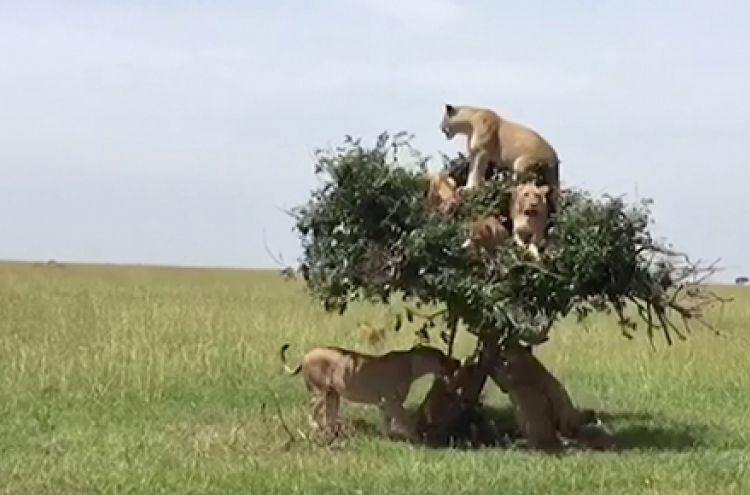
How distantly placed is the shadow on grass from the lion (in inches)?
10.2

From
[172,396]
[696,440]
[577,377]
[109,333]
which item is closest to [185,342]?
[109,333]

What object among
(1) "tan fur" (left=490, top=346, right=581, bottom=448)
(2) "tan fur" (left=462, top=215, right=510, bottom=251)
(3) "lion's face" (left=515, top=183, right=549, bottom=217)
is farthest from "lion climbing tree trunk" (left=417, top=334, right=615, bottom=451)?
(3) "lion's face" (left=515, top=183, right=549, bottom=217)

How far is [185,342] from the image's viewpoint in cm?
1627

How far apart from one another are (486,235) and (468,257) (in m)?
0.21

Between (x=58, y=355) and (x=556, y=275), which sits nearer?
(x=556, y=275)

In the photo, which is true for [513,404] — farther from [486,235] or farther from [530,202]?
[530,202]

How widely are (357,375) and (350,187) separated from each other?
1390mm

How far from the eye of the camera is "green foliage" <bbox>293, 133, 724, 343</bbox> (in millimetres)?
9805

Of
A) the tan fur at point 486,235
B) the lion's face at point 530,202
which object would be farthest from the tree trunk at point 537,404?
the lion's face at point 530,202

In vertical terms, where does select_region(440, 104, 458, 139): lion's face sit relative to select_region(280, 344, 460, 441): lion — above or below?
above

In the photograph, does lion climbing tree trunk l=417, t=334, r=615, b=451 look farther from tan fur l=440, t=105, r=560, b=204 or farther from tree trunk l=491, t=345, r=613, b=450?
tan fur l=440, t=105, r=560, b=204

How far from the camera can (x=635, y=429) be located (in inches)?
447

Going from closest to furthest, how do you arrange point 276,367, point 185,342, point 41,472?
point 41,472
point 276,367
point 185,342

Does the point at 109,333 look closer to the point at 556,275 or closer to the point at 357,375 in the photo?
the point at 357,375
